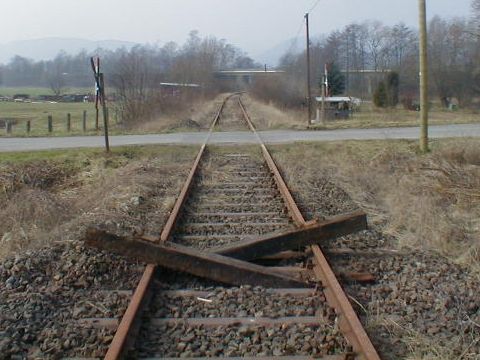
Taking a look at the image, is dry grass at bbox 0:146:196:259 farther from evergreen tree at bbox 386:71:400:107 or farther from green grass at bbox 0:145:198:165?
evergreen tree at bbox 386:71:400:107

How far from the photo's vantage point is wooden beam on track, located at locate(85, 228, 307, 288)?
5715 millimetres

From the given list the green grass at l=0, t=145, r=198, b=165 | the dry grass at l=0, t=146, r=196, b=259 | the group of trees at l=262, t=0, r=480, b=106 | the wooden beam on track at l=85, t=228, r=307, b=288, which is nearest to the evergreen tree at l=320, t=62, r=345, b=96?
the group of trees at l=262, t=0, r=480, b=106

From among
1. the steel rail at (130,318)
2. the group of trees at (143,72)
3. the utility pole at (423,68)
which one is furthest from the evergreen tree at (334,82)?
the steel rail at (130,318)

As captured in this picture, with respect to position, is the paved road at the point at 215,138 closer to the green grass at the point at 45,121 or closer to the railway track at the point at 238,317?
the green grass at the point at 45,121

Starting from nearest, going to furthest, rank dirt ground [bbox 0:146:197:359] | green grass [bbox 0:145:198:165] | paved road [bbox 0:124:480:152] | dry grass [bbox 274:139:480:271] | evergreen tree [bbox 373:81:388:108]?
dirt ground [bbox 0:146:197:359] < dry grass [bbox 274:139:480:271] < green grass [bbox 0:145:198:165] < paved road [bbox 0:124:480:152] < evergreen tree [bbox 373:81:388:108]

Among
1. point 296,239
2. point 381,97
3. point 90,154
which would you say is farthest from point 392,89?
point 296,239

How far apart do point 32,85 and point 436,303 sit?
205428 mm

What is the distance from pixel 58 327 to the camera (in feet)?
15.7

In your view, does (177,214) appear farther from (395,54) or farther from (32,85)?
(32,85)

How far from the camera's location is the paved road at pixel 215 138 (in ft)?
67.6

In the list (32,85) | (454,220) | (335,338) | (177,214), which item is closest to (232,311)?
(335,338)

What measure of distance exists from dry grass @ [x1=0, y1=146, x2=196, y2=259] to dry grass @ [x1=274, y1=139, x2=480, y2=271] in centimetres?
289

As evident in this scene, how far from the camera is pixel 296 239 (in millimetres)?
6676

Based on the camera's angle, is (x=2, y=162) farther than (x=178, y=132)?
No
